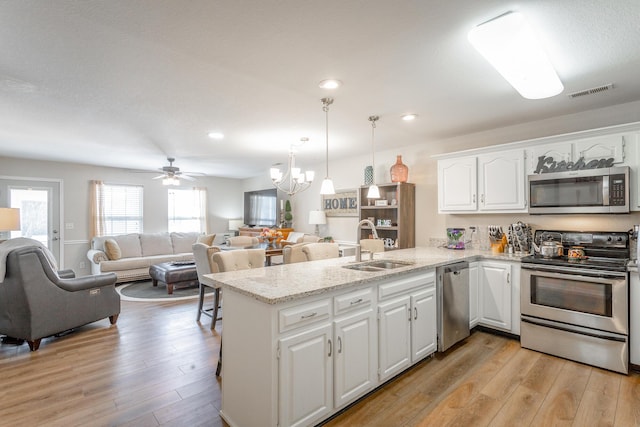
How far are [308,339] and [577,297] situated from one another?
2.53 m

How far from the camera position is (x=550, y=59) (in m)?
2.22

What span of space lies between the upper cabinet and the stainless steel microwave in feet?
0.55

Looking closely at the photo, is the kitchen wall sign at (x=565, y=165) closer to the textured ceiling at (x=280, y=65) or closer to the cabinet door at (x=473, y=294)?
the textured ceiling at (x=280, y=65)

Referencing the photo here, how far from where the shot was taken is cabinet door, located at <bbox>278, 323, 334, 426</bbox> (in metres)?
1.71

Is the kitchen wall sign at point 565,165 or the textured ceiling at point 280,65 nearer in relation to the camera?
the textured ceiling at point 280,65

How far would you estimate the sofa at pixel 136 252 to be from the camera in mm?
6023

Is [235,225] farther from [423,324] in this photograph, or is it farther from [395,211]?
[423,324]

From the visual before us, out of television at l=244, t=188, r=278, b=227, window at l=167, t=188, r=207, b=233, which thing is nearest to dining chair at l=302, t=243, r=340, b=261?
television at l=244, t=188, r=278, b=227

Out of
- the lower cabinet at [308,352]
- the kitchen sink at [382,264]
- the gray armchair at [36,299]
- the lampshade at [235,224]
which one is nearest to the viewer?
the lower cabinet at [308,352]

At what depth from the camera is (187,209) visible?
823 centimetres

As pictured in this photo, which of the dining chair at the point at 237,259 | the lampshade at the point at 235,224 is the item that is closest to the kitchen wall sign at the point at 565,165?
the dining chair at the point at 237,259

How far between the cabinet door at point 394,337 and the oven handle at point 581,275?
143 centimetres

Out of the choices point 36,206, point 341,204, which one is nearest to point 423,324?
point 341,204

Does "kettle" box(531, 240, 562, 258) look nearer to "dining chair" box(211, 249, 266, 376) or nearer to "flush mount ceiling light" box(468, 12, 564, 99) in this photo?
"flush mount ceiling light" box(468, 12, 564, 99)
